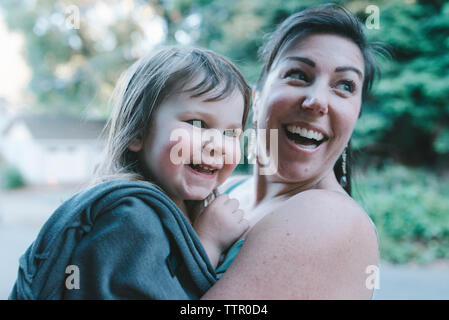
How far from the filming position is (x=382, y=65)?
510 centimetres

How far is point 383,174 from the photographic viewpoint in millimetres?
6062

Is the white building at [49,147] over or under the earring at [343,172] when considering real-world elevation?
under

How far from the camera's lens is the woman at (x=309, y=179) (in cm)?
84

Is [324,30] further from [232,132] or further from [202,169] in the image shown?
[202,169]

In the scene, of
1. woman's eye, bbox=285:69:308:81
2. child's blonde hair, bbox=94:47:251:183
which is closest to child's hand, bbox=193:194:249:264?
child's blonde hair, bbox=94:47:251:183

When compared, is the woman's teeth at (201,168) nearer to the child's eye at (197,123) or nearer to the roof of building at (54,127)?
the child's eye at (197,123)

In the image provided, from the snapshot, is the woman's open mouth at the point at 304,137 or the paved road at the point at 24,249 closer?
the woman's open mouth at the point at 304,137

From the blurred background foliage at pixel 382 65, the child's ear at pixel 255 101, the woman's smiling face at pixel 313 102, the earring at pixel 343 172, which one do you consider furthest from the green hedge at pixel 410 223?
the woman's smiling face at pixel 313 102

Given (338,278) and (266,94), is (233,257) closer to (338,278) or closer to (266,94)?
(338,278)

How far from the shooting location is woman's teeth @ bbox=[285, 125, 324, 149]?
1.12m

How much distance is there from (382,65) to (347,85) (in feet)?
14.8

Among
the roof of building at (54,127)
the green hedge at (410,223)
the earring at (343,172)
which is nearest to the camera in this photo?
the earring at (343,172)

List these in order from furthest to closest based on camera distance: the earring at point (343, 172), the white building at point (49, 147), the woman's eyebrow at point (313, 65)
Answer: the white building at point (49, 147) < the earring at point (343, 172) < the woman's eyebrow at point (313, 65)

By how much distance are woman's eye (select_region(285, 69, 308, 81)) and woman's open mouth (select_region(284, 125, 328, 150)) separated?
0.15 m
